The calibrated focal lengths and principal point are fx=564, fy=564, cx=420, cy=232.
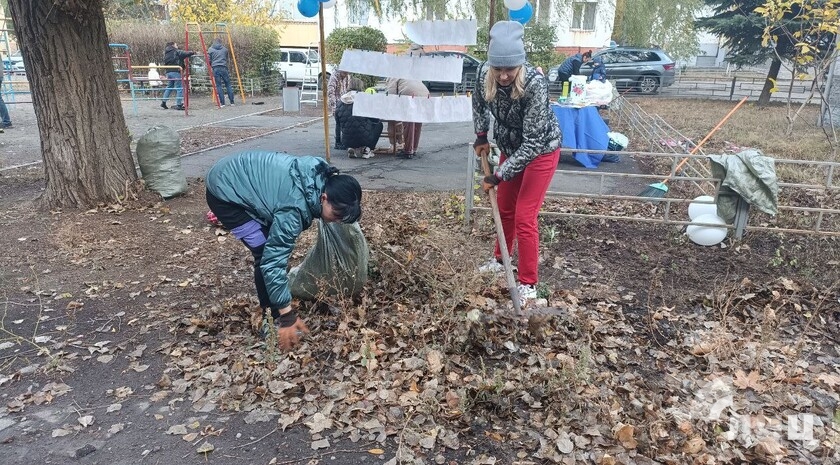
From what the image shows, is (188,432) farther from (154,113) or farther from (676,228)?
(154,113)

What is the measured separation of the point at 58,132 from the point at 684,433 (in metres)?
5.63

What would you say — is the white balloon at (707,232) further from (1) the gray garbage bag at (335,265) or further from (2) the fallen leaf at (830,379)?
(1) the gray garbage bag at (335,265)

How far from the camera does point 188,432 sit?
2.61 m

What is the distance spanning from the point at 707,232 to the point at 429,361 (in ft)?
10.1

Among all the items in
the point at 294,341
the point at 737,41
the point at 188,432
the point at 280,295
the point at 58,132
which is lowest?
the point at 188,432

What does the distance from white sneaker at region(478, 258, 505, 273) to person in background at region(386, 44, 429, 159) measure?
3860 mm

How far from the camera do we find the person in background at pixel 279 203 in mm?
2705

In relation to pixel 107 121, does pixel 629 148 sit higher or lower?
lower

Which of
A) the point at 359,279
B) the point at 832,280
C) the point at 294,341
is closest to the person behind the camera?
the point at 294,341

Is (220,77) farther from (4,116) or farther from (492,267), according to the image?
(492,267)

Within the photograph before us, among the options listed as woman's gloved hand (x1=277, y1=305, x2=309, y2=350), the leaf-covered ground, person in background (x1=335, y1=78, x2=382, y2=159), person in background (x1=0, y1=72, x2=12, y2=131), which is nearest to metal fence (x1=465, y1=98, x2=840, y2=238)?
the leaf-covered ground

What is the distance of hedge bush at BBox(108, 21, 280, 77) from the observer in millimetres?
18953

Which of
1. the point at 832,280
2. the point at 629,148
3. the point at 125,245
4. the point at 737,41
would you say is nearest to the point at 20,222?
the point at 125,245

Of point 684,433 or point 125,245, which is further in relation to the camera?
point 125,245
